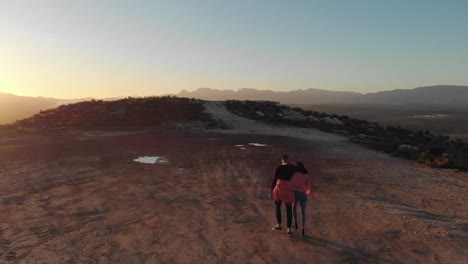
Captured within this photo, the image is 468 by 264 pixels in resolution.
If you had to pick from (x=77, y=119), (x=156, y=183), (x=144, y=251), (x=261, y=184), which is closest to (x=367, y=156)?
(x=261, y=184)

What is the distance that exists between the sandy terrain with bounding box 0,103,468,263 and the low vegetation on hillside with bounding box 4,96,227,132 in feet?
46.5

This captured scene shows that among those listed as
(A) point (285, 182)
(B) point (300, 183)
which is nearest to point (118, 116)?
(A) point (285, 182)

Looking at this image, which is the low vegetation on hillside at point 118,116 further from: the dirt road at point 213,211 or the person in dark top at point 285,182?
the person in dark top at point 285,182

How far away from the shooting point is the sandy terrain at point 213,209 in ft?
29.4

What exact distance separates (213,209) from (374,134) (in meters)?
28.1

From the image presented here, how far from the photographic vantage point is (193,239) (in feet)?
31.9

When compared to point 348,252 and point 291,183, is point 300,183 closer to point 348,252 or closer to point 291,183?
point 291,183

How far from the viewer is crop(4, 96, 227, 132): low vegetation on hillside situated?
37.3 meters

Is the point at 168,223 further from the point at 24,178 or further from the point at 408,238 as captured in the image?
the point at 24,178

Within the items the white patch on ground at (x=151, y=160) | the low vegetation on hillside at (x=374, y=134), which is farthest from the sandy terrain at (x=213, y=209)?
the low vegetation on hillside at (x=374, y=134)

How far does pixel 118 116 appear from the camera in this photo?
39.8 metres

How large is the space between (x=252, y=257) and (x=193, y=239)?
165cm

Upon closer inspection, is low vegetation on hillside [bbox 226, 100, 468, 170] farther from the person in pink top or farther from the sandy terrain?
the person in pink top

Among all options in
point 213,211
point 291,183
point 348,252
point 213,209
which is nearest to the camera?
point 348,252
